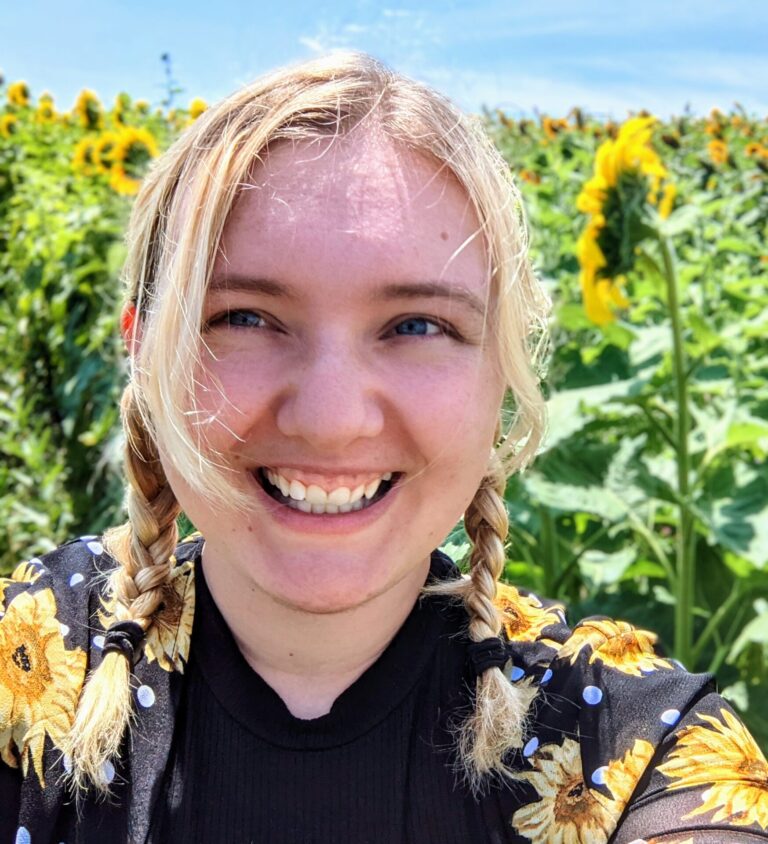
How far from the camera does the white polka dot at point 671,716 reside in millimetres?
872

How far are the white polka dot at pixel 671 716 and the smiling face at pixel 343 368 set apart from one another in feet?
0.77

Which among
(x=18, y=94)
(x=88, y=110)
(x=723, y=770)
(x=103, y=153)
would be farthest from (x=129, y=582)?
(x=18, y=94)

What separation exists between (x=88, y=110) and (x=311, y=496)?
4.38 meters

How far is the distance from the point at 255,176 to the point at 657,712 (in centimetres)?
53

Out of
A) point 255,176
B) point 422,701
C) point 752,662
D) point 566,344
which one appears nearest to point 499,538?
point 422,701

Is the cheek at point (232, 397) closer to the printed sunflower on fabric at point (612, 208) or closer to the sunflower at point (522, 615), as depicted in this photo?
the sunflower at point (522, 615)

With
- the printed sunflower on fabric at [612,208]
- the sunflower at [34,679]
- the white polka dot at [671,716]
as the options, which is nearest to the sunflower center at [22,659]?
the sunflower at [34,679]

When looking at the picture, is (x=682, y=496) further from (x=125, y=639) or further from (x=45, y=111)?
(x=45, y=111)

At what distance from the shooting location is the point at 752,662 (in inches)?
86.7

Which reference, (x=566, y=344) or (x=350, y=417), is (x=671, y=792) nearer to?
(x=350, y=417)

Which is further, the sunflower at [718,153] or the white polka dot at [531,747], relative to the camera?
the sunflower at [718,153]

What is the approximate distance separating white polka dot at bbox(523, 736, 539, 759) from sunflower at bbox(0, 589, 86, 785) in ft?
1.26

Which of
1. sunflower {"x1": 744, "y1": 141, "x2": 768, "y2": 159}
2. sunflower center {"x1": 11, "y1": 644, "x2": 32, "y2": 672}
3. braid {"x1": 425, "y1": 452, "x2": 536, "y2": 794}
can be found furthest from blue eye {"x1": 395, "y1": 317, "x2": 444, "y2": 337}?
sunflower {"x1": 744, "y1": 141, "x2": 768, "y2": 159}

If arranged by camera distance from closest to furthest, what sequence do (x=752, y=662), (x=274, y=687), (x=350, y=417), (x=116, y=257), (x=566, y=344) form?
(x=350, y=417)
(x=274, y=687)
(x=752, y=662)
(x=566, y=344)
(x=116, y=257)
